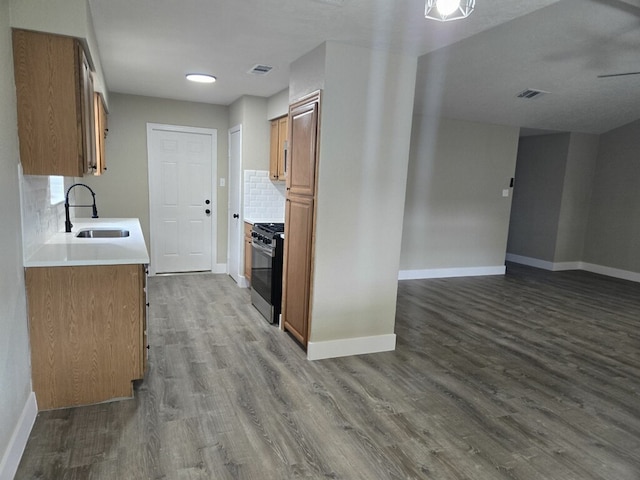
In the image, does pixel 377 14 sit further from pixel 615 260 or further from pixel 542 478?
pixel 615 260

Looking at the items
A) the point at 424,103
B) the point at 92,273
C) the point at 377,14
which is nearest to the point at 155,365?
the point at 92,273

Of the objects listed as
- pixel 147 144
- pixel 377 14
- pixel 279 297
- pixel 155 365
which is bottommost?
pixel 155 365

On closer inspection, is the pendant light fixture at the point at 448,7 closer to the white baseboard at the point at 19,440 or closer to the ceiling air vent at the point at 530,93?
the white baseboard at the point at 19,440

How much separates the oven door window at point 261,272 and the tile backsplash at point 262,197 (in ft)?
2.71

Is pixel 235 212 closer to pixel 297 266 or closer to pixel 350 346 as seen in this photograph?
pixel 297 266

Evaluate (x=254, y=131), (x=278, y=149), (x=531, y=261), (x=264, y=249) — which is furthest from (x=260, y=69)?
(x=531, y=261)

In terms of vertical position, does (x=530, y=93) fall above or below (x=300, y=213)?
above

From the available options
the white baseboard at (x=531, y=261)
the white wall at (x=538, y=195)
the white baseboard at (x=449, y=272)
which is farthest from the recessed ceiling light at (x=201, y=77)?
the white baseboard at (x=531, y=261)

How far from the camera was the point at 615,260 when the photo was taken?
692 cm

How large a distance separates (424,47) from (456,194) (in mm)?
3682

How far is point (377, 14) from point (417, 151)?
3770 millimetres

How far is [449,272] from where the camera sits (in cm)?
646

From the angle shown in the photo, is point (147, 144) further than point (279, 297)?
Yes

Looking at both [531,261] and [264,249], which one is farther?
→ [531,261]
